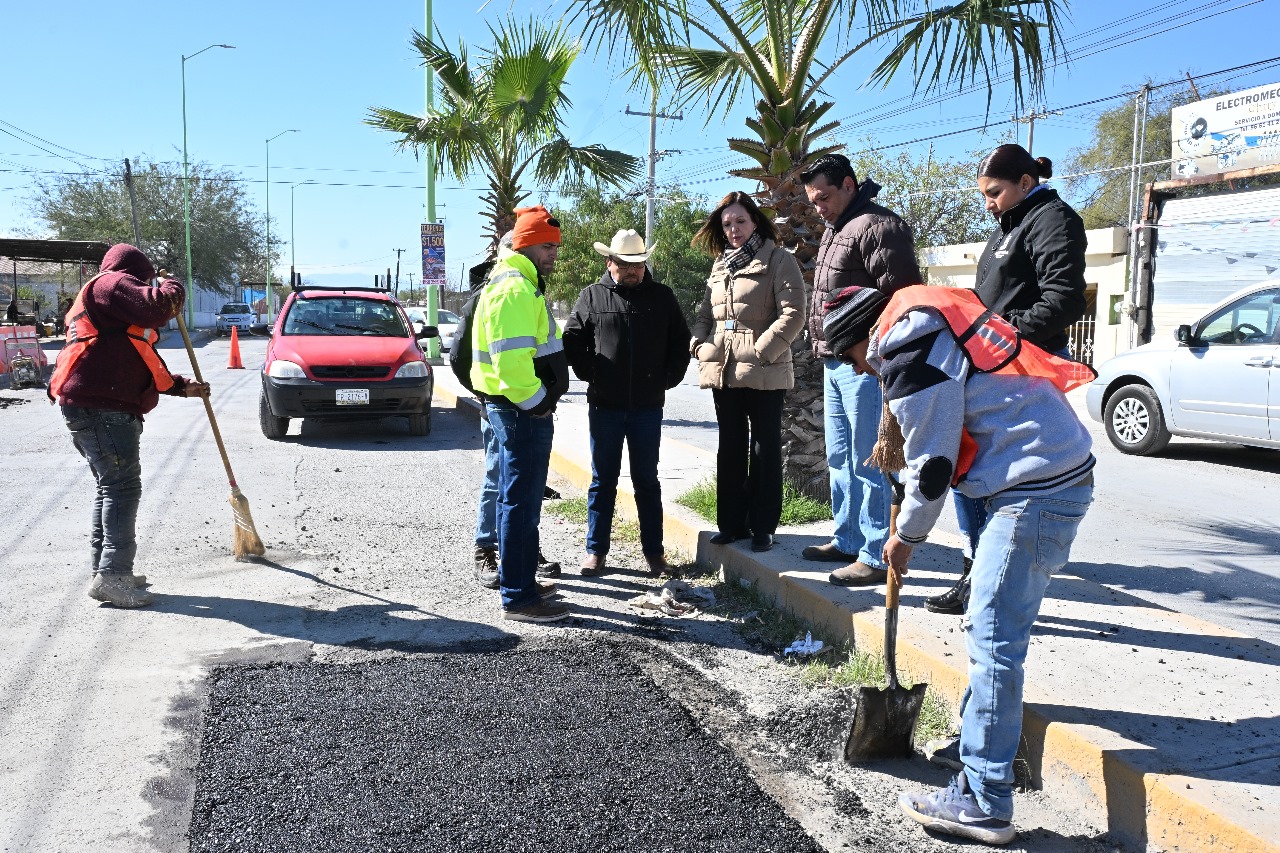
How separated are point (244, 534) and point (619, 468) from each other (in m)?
2.35

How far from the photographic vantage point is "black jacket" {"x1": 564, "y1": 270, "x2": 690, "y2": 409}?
5.36 m

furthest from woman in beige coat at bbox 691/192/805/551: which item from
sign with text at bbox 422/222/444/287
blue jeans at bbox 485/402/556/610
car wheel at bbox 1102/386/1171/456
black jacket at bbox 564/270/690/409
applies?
sign with text at bbox 422/222/444/287

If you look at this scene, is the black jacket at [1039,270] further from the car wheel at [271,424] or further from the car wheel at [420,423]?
the car wheel at [271,424]

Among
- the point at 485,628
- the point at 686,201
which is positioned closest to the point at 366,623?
the point at 485,628

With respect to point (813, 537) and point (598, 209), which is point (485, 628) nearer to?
point (813, 537)

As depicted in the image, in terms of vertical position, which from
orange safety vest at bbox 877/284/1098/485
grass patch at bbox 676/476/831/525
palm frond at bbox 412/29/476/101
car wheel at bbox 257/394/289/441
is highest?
palm frond at bbox 412/29/476/101

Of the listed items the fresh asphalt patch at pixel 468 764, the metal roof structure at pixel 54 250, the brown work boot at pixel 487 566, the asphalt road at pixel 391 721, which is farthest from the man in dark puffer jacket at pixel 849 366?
the metal roof structure at pixel 54 250

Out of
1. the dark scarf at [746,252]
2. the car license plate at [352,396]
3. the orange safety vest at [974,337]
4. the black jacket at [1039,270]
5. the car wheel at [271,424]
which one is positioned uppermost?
the dark scarf at [746,252]

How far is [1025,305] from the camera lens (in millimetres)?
3891

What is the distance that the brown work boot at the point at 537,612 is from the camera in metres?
4.77

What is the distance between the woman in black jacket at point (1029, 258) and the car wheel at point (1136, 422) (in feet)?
22.4

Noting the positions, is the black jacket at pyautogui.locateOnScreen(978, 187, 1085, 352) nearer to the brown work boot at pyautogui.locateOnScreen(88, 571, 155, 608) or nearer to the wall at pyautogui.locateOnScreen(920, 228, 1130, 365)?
the brown work boot at pyautogui.locateOnScreen(88, 571, 155, 608)

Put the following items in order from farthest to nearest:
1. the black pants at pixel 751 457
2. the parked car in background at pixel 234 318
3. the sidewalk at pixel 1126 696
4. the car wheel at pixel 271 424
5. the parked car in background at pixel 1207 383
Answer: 1. the parked car in background at pixel 234 318
2. the car wheel at pixel 271 424
3. the parked car in background at pixel 1207 383
4. the black pants at pixel 751 457
5. the sidewalk at pixel 1126 696

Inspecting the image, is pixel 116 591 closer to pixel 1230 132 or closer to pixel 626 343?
pixel 626 343
